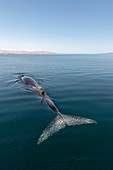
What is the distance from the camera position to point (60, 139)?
15.3 m

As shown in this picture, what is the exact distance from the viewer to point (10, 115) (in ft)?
66.1

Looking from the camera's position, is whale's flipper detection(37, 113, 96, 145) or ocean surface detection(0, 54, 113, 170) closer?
ocean surface detection(0, 54, 113, 170)

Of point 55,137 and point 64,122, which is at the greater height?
point 64,122

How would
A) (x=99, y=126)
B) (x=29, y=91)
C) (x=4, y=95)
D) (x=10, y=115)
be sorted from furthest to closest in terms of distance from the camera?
1. (x=29, y=91)
2. (x=4, y=95)
3. (x=10, y=115)
4. (x=99, y=126)

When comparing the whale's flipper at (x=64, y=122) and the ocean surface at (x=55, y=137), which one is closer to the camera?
the ocean surface at (x=55, y=137)

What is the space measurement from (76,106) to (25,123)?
22.7ft

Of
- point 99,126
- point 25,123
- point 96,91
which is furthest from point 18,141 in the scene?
point 96,91

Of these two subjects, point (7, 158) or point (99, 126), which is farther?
point (99, 126)

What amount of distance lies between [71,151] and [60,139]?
5.63 ft

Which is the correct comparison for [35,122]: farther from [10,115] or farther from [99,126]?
[99,126]

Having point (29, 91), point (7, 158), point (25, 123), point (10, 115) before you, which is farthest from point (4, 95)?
point (7, 158)

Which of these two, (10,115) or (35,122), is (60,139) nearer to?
(35,122)

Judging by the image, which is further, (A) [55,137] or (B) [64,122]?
(B) [64,122]

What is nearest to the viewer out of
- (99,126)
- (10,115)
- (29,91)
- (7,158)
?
(7,158)
